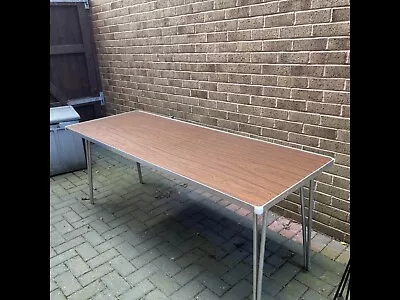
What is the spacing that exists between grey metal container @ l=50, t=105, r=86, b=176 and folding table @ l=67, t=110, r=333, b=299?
0.98m

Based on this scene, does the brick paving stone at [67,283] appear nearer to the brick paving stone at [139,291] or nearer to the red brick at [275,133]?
the brick paving stone at [139,291]

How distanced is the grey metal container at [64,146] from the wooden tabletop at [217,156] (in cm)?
96

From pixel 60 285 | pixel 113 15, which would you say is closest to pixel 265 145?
pixel 60 285

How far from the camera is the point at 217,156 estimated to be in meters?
2.05

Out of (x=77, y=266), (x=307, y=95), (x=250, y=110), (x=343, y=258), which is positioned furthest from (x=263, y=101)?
(x=77, y=266)

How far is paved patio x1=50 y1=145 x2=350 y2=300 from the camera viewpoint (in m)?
2.05

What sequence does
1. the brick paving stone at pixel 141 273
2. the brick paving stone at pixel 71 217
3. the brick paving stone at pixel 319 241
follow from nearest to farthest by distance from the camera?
the brick paving stone at pixel 141 273 < the brick paving stone at pixel 319 241 < the brick paving stone at pixel 71 217

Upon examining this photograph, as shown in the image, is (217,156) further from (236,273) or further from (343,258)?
(343,258)

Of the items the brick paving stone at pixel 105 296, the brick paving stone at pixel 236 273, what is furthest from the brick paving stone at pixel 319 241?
the brick paving stone at pixel 105 296

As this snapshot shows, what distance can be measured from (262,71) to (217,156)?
899 mm

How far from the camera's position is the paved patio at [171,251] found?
205 cm

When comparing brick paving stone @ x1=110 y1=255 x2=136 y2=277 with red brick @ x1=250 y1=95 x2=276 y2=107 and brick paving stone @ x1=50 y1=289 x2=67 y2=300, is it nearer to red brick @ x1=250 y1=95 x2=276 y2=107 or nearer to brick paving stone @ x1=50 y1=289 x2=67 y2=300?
brick paving stone @ x1=50 y1=289 x2=67 y2=300
